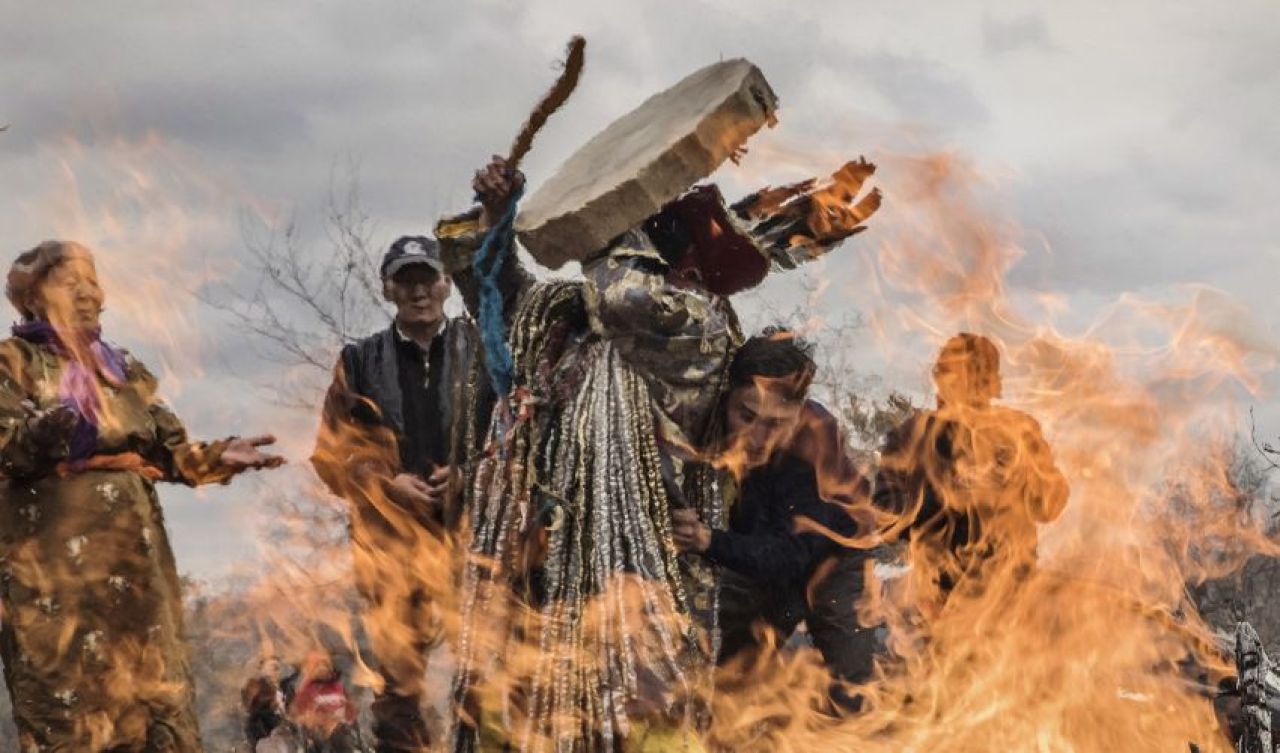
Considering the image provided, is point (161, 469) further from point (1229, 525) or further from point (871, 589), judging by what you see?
point (1229, 525)

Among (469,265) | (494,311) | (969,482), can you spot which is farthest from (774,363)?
(969,482)

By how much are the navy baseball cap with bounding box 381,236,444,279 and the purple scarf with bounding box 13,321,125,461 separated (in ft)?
3.74

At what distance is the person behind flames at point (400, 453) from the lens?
18.2 ft

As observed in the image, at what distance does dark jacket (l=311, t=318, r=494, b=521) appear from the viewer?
18.9 ft

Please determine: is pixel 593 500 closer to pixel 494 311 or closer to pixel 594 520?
pixel 594 520

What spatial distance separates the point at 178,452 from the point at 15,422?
63 cm

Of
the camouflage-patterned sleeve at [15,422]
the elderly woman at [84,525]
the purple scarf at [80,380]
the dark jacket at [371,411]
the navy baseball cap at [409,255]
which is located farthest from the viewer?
the navy baseball cap at [409,255]

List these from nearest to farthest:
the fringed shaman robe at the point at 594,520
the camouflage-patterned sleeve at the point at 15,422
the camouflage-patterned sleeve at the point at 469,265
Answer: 1. the fringed shaman robe at the point at 594,520
2. the camouflage-patterned sleeve at the point at 469,265
3. the camouflage-patterned sleeve at the point at 15,422

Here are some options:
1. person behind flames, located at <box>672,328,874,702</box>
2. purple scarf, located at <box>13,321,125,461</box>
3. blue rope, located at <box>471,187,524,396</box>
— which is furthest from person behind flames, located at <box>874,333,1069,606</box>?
purple scarf, located at <box>13,321,125,461</box>

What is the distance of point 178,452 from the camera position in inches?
224

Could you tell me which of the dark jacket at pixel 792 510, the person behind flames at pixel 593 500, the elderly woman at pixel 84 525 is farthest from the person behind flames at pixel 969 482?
the elderly woman at pixel 84 525

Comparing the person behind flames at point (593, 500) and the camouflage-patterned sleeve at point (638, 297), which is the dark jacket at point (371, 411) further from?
the camouflage-patterned sleeve at point (638, 297)

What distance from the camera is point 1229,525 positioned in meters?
6.42

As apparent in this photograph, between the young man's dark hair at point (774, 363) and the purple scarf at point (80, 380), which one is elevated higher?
the purple scarf at point (80, 380)
